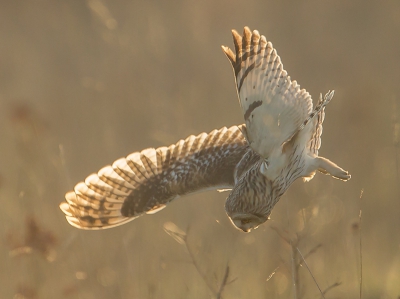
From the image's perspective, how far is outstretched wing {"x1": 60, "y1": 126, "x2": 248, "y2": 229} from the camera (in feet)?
18.8

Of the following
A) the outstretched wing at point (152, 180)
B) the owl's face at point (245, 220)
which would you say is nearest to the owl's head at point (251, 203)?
the owl's face at point (245, 220)

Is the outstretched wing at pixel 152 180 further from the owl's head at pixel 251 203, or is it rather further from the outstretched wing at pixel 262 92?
the outstretched wing at pixel 262 92

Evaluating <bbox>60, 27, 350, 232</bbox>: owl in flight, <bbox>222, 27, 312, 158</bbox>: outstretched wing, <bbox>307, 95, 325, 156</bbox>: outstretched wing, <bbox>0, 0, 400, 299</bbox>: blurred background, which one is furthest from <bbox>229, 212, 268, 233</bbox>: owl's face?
<bbox>307, 95, 325, 156</bbox>: outstretched wing

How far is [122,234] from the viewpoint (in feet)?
19.4

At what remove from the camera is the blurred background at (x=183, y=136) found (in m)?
5.00

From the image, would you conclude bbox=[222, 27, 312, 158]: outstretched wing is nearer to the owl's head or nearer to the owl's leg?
the owl's head

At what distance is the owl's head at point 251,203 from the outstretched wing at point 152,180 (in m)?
0.64

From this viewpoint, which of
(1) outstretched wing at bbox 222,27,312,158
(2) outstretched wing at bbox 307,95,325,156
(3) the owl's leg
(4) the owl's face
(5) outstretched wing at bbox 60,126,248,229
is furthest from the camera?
(5) outstretched wing at bbox 60,126,248,229

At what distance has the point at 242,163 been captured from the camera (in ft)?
18.8

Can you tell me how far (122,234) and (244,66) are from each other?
6.29 feet

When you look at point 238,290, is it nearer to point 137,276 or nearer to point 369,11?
point 137,276

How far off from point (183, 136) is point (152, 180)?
95 centimetres

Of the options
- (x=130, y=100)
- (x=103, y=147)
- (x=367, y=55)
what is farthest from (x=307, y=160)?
(x=367, y=55)

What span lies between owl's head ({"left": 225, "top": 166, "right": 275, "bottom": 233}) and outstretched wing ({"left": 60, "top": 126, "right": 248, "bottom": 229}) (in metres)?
0.64
